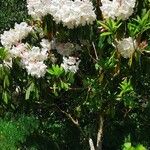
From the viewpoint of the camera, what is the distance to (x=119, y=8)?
526 centimetres

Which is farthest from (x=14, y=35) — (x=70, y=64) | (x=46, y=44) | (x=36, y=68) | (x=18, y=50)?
(x=70, y=64)

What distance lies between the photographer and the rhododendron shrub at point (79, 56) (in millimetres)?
5273

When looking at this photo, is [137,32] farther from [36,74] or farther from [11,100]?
[11,100]

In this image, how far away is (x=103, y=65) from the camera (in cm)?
544

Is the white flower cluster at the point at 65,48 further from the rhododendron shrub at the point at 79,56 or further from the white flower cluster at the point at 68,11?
Result: the white flower cluster at the point at 68,11

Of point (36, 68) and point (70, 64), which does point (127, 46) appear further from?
point (36, 68)

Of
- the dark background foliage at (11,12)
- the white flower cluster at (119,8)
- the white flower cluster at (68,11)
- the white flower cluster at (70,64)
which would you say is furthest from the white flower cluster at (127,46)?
the dark background foliage at (11,12)

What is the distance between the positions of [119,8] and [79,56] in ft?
2.74

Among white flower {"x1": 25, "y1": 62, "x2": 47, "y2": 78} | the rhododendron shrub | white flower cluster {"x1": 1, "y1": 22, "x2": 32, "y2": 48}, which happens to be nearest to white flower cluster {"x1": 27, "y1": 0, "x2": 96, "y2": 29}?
the rhododendron shrub

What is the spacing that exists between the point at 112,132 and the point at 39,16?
201cm

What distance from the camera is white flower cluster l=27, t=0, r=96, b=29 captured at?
5227 millimetres

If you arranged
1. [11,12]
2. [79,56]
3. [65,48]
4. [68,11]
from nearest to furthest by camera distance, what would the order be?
[68,11]
[65,48]
[79,56]
[11,12]

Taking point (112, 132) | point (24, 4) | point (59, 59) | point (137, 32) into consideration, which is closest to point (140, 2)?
point (137, 32)

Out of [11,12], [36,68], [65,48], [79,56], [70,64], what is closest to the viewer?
[36,68]
